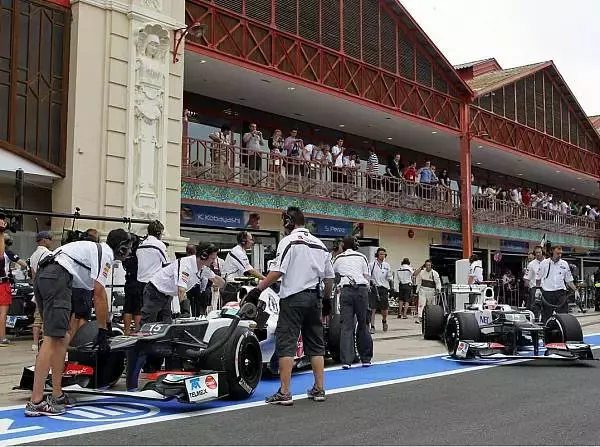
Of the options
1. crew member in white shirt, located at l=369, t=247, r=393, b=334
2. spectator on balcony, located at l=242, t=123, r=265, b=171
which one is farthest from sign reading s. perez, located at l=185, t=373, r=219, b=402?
spectator on balcony, located at l=242, t=123, r=265, b=171

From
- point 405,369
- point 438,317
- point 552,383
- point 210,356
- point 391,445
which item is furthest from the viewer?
point 438,317

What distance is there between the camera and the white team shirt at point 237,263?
37.2ft

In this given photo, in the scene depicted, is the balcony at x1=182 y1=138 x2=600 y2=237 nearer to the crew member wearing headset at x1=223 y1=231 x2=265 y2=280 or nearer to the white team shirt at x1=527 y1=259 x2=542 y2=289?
the crew member wearing headset at x1=223 y1=231 x2=265 y2=280

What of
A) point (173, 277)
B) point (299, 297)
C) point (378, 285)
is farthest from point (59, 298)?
point (378, 285)

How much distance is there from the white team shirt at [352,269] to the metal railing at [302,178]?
8080 mm

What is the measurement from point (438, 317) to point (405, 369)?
4.10 metres

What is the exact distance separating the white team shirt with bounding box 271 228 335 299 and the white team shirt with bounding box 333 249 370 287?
257cm

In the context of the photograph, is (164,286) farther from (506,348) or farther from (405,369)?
(506,348)

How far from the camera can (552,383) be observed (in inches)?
338

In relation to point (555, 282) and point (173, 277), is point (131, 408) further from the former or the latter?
point (555, 282)

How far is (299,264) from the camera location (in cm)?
740

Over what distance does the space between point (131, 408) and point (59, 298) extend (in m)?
1.20

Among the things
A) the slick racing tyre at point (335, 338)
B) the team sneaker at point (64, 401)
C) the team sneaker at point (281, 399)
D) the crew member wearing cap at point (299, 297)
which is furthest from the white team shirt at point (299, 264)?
the slick racing tyre at point (335, 338)

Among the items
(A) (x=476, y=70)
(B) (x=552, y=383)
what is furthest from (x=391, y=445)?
(A) (x=476, y=70)
